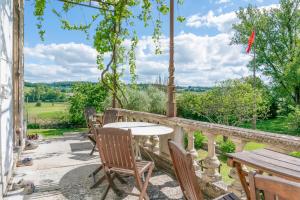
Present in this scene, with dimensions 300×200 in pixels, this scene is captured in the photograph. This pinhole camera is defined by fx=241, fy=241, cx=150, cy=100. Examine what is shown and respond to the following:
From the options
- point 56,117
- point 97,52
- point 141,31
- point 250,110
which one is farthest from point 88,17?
point 250,110

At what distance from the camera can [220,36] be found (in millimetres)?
27641

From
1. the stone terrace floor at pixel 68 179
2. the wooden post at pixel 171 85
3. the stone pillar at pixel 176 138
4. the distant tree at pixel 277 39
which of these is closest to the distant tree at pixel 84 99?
the stone terrace floor at pixel 68 179

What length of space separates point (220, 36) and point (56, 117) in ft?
70.7

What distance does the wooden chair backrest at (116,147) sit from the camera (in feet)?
8.90

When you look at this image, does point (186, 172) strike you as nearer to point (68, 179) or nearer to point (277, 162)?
point (277, 162)

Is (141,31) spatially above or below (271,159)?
above

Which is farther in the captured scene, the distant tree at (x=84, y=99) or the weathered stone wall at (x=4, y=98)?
the distant tree at (x=84, y=99)

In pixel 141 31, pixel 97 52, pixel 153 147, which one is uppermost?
pixel 141 31

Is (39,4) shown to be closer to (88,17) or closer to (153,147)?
(88,17)

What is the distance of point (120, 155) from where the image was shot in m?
2.79

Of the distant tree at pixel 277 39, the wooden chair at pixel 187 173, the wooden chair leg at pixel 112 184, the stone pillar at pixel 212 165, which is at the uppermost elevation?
the distant tree at pixel 277 39

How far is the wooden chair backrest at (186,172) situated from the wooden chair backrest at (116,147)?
3.00ft

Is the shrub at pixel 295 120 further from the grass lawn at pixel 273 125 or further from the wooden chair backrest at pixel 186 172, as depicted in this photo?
the wooden chair backrest at pixel 186 172

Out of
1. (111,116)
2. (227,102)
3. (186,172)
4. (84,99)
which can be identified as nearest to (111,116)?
(111,116)
